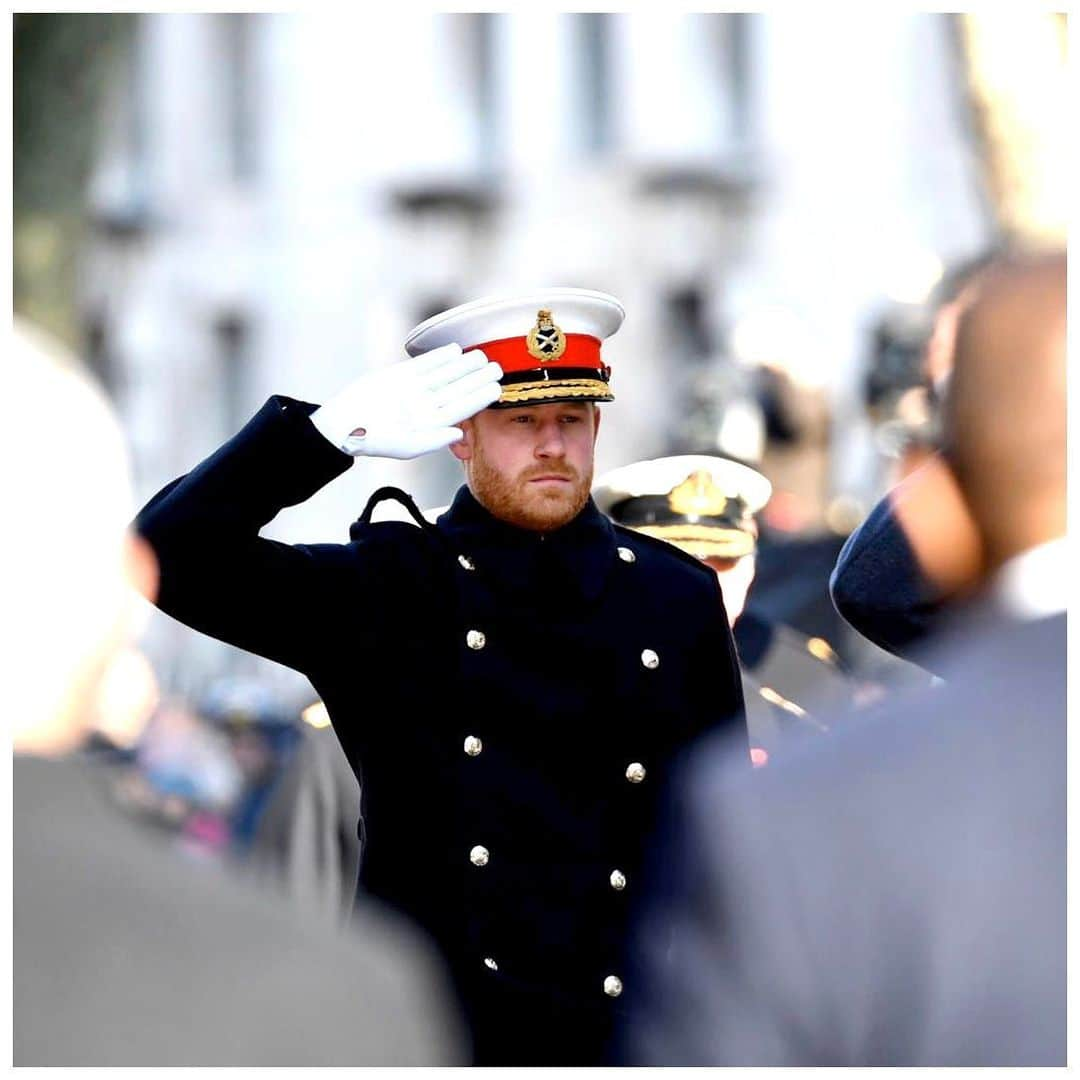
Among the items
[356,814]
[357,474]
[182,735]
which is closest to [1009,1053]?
[356,814]

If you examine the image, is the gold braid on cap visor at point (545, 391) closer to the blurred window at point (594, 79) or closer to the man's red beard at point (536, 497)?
the man's red beard at point (536, 497)

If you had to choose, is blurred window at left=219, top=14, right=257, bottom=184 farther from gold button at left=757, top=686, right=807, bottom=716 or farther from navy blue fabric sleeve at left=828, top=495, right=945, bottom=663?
navy blue fabric sleeve at left=828, top=495, right=945, bottom=663

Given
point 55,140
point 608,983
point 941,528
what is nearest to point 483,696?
point 608,983

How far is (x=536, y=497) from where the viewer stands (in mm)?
3881

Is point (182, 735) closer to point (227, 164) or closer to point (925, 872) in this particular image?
point (925, 872)

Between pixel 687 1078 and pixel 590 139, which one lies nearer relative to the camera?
pixel 687 1078

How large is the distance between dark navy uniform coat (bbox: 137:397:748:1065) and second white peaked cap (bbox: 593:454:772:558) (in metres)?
1.05

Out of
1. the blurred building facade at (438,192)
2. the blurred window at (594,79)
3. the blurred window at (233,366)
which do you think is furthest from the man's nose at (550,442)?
the blurred window at (233,366)

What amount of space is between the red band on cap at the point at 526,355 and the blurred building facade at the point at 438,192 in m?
13.9

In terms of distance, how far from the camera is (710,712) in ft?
13.0

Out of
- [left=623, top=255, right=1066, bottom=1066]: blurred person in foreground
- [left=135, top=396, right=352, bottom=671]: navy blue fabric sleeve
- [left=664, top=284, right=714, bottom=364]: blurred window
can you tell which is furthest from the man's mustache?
[left=664, top=284, right=714, bottom=364]: blurred window

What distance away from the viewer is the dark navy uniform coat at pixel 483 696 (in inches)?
146

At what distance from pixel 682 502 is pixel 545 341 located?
3.62 feet

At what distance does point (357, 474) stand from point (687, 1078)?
1558 centimetres
